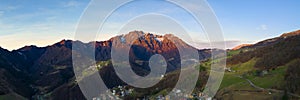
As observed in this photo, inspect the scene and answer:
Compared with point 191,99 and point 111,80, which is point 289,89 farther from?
point 111,80

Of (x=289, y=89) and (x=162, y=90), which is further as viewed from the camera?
(x=162, y=90)

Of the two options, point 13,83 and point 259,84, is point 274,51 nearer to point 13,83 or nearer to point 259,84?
point 259,84

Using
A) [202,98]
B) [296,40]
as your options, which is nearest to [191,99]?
[202,98]

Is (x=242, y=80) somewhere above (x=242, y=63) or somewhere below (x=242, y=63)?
below

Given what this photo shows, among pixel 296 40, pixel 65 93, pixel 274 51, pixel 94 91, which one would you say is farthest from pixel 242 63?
pixel 65 93

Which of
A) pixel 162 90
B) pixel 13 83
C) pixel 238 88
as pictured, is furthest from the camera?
pixel 13 83

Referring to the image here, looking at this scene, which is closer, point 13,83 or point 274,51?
point 274,51

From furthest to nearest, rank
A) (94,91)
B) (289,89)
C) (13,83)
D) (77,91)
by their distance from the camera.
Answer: (13,83), (77,91), (94,91), (289,89)

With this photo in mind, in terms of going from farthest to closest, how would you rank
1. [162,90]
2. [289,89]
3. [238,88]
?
1. [162,90]
2. [238,88]
3. [289,89]

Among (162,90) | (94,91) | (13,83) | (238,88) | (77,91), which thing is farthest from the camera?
(13,83)
